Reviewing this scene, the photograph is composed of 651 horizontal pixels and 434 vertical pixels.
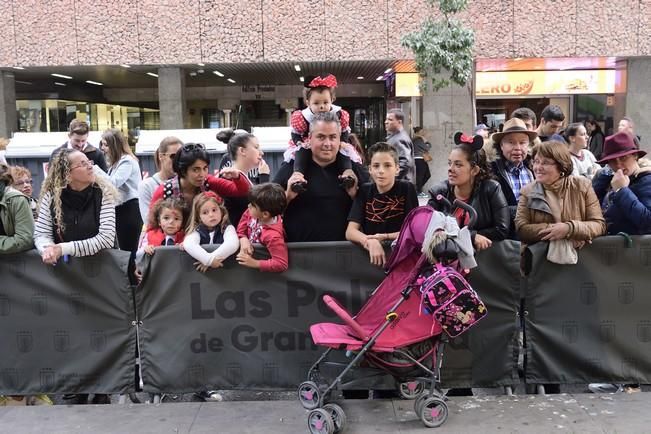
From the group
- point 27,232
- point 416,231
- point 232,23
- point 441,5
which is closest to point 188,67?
point 232,23


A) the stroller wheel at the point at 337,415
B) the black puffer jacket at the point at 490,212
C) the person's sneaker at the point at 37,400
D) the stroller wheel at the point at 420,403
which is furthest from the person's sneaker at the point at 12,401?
the black puffer jacket at the point at 490,212

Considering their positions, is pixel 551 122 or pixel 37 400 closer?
pixel 37 400

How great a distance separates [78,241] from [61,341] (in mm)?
810

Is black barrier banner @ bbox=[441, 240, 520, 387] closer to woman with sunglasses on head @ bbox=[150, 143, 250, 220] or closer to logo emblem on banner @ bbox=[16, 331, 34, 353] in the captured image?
woman with sunglasses on head @ bbox=[150, 143, 250, 220]

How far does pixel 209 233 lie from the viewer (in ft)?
15.7

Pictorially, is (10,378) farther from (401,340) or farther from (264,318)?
(401,340)

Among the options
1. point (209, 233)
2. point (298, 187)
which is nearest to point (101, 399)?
point (209, 233)

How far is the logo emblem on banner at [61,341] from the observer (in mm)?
4805

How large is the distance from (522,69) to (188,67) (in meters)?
10.1

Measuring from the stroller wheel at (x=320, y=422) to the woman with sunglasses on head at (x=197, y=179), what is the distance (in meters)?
1.92

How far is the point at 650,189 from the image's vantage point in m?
4.70

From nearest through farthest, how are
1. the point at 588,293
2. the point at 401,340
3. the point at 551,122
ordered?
the point at 401,340 < the point at 588,293 < the point at 551,122

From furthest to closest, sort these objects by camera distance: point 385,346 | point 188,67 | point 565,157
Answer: point 188,67 < point 565,157 < point 385,346

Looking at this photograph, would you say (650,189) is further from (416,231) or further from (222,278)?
(222,278)
